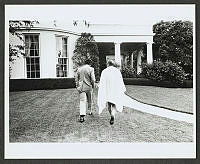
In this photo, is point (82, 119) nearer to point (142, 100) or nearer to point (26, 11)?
point (142, 100)

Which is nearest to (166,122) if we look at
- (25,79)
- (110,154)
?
(110,154)

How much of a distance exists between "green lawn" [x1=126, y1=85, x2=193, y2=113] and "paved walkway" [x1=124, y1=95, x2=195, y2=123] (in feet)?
0.19

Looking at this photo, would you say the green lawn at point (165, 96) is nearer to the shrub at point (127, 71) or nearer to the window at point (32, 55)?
the shrub at point (127, 71)

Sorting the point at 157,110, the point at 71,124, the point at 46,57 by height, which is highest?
the point at 46,57

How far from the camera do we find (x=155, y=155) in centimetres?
423

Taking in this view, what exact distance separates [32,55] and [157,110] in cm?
191

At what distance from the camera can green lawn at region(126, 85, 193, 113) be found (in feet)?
14.3

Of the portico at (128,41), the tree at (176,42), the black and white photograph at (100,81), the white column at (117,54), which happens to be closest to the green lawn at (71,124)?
the black and white photograph at (100,81)

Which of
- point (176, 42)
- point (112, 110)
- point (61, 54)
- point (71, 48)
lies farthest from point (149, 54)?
point (61, 54)

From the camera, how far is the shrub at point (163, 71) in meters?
4.42

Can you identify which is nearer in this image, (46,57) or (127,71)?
(127,71)

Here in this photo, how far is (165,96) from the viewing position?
4418 millimetres

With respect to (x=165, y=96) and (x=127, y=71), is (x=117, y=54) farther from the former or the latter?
(x=165, y=96)

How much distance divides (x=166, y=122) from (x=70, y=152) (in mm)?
1362
